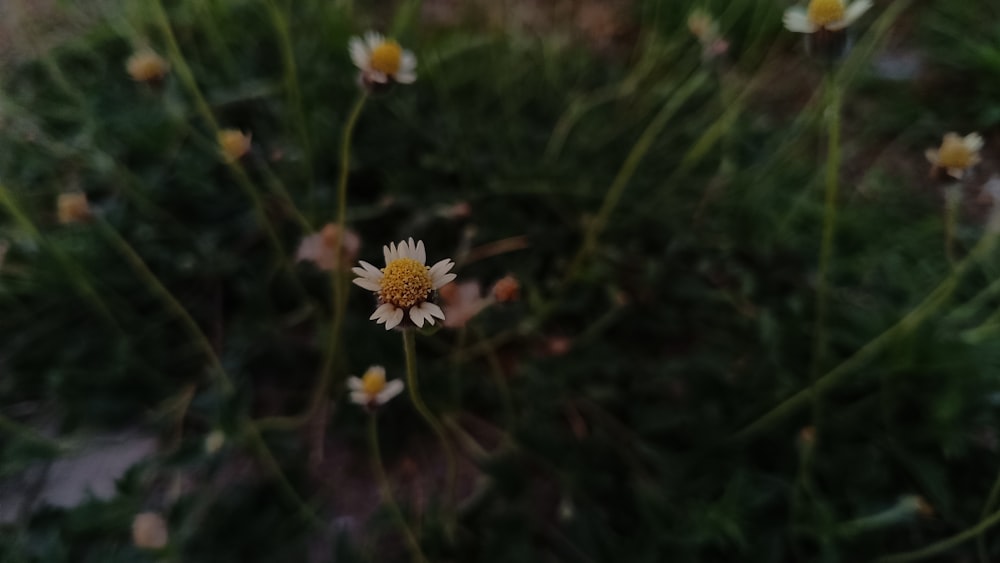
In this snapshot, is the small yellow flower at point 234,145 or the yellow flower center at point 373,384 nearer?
the yellow flower center at point 373,384

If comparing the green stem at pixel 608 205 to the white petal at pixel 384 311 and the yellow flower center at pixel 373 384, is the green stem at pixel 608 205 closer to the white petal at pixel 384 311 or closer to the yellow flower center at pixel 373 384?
the yellow flower center at pixel 373 384

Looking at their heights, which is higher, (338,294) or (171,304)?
(171,304)

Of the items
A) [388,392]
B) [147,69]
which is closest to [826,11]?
[388,392]

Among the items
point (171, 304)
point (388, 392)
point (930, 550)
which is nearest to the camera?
point (388, 392)

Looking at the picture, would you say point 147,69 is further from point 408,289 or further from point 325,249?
point 408,289

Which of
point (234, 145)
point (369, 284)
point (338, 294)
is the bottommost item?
point (369, 284)

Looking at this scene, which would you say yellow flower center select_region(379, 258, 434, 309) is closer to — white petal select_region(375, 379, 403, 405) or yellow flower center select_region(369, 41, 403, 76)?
white petal select_region(375, 379, 403, 405)

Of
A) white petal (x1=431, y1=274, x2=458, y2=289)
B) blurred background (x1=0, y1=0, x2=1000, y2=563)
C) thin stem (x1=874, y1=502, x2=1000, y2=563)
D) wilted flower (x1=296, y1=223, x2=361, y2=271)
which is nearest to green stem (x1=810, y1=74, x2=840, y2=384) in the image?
blurred background (x1=0, y1=0, x2=1000, y2=563)

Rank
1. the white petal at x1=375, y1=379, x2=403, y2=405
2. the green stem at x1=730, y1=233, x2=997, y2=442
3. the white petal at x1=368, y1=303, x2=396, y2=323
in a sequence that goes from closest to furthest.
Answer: the white petal at x1=368, y1=303, x2=396, y2=323, the white petal at x1=375, y1=379, x2=403, y2=405, the green stem at x1=730, y1=233, x2=997, y2=442

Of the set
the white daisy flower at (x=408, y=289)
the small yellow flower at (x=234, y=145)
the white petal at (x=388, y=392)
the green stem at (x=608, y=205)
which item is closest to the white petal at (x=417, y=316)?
the white daisy flower at (x=408, y=289)
